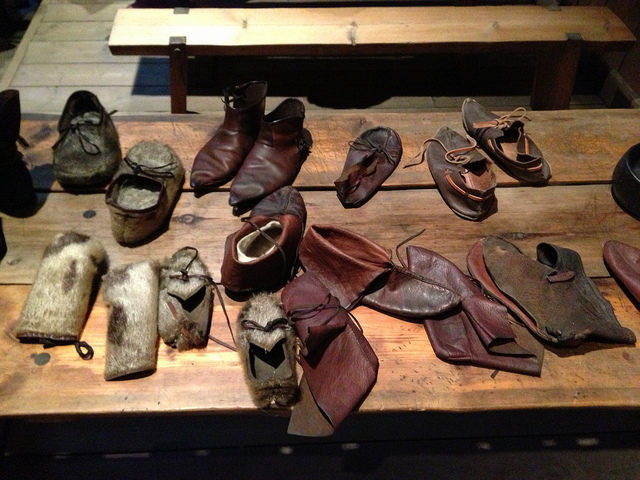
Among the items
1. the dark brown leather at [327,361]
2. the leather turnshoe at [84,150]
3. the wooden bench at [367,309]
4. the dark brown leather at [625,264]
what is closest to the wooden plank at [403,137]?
the wooden bench at [367,309]

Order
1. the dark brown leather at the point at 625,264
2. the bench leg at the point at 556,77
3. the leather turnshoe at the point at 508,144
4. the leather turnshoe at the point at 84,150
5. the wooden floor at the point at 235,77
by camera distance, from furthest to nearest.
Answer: the wooden floor at the point at 235,77, the bench leg at the point at 556,77, the leather turnshoe at the point at 508,144, the leather turnshoe at the point at 84,150, the dark brown leather at the point at 625,264

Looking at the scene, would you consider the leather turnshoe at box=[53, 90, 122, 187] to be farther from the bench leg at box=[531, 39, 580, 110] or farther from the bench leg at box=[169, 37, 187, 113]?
the bench leg at box=[531, 39, 580, 110]

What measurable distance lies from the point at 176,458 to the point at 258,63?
225cm

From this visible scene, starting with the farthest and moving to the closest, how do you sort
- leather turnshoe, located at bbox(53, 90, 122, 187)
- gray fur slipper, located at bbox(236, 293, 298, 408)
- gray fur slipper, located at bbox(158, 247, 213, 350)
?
leather turnshoe, located at bbox(53, 90, 122, 187), gray fur slipper, located at bbox(158, 247, 213, 350), gray fur slipper, located at bbox(236, 293, 298, 408)

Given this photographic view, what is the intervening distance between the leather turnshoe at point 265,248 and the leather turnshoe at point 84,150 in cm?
53

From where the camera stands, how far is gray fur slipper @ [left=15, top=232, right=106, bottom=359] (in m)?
1.45

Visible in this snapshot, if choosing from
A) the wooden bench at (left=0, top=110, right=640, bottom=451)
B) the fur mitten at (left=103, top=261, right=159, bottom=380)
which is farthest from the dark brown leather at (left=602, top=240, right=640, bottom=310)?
the fur mitten at (left=103, top=261, right=159, bottom=380)

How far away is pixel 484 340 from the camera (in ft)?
4.84

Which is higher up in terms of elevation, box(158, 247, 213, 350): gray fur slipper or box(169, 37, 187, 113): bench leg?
box(169, 37, 187, 113): bench leg

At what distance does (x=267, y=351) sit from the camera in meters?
1.45

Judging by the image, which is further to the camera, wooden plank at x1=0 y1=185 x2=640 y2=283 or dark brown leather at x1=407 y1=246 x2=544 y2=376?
wooden plank at x1=0 y1=185 x2=640 y2=283

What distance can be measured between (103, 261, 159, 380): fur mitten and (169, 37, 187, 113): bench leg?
3.85 feet

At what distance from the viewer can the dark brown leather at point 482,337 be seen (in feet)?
4.82

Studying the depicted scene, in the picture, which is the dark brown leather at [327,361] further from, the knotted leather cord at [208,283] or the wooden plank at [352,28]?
the wooden plank at [352,28]
